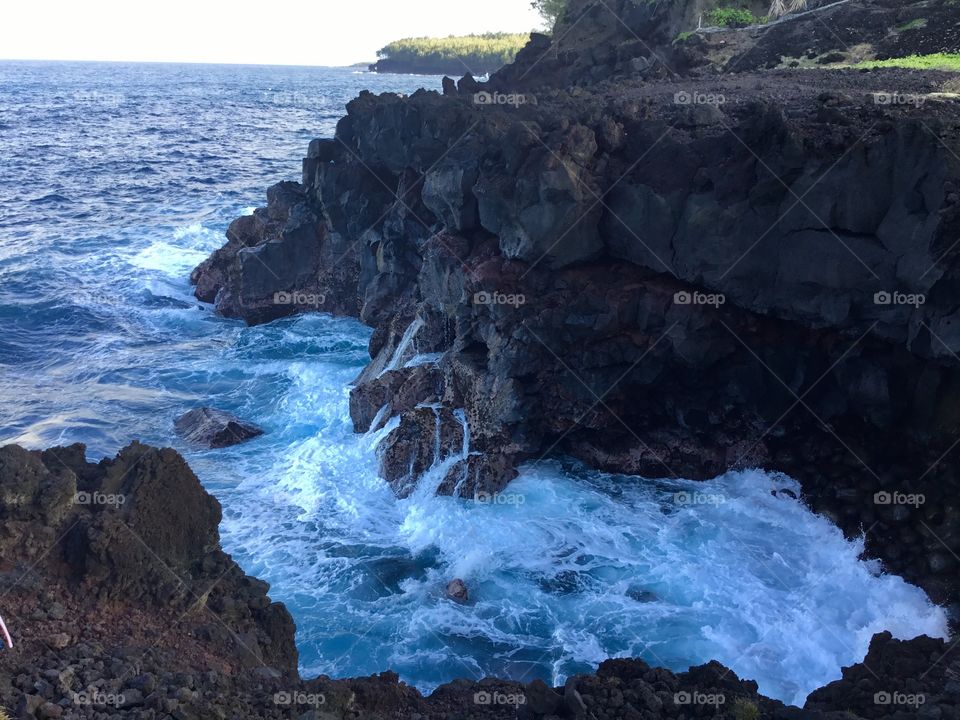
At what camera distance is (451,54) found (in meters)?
167

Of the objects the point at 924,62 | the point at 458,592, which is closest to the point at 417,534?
the point at 458,592

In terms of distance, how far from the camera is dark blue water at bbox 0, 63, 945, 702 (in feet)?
52.9

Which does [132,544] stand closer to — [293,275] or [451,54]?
[293,275]

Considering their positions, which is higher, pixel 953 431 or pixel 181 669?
pixel 953 431

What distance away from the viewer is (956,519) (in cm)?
1675

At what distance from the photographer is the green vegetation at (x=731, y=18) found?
36.0m

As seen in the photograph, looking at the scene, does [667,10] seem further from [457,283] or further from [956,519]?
[956,519]

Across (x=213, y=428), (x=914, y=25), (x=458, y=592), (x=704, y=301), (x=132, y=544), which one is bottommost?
(x=458, y=592)

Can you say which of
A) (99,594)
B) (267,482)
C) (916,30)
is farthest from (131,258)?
(916,30)

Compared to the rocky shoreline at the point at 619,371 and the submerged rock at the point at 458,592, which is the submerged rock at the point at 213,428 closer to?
the rocky shoreline at the point at 619,371

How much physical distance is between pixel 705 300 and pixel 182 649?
13.8 metres

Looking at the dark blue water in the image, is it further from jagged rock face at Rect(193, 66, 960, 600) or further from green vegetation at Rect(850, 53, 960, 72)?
green vegetation at Rect(850, 53, 960, 72)

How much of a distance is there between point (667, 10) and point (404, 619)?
34.6m

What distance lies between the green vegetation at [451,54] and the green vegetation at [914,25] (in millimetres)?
110712
